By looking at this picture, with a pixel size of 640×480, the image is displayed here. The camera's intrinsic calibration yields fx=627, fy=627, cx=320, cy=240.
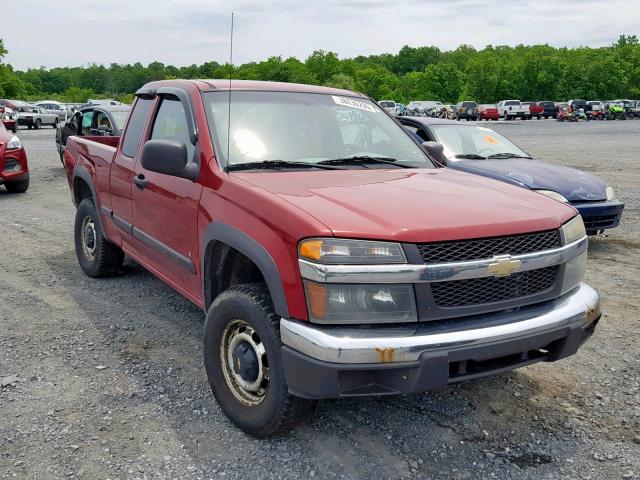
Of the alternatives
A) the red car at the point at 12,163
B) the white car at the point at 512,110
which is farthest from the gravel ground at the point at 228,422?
the white car at the point at 512,110

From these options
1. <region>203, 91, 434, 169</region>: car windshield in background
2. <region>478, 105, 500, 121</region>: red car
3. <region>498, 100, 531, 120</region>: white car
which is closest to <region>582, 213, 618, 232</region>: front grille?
<region>203, 91, 434, 169</region>: car windshield in background

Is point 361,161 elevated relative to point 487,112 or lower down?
elevated

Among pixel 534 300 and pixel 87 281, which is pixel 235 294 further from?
pixel 87 281

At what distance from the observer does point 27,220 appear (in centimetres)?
918

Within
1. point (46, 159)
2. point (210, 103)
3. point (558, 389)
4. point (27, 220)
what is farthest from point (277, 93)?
point (46, 159)

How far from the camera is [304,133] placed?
4.04m

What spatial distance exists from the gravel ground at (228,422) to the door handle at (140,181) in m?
1.10

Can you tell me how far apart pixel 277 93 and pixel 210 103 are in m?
0.49

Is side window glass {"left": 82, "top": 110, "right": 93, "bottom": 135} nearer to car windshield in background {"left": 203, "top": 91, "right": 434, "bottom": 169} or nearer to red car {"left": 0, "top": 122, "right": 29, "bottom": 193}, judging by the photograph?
red car {"left": 0, "top": 122, "right": 29, "bottom": 193}

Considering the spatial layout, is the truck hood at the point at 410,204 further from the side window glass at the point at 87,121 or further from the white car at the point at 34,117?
the white car at the point at 34,117

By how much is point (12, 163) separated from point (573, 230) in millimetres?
10689

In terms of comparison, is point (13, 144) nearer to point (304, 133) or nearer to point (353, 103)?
point (353, 103)

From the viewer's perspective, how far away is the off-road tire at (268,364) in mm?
2881

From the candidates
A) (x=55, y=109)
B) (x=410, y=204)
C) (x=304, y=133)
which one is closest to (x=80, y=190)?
(x=304, y=133)
